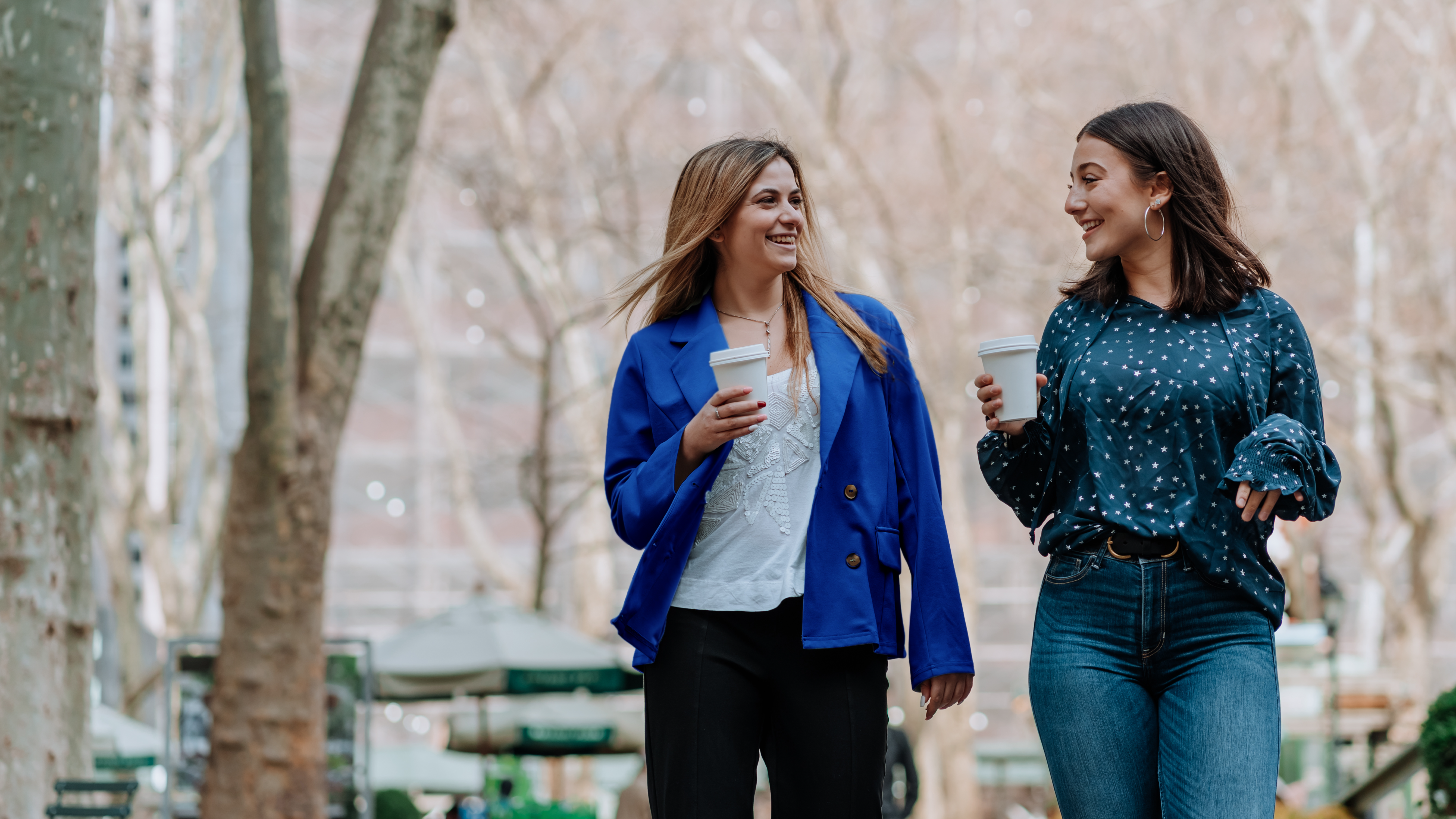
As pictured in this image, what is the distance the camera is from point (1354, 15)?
19.2m

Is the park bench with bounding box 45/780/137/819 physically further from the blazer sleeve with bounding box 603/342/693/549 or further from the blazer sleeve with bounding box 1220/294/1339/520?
the blazer sleeve with bounding box 1220/294/1339/520

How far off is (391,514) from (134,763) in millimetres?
23725

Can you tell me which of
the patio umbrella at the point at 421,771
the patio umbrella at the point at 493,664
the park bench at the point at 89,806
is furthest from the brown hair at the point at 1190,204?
the patio umbrella at the point at 421,771

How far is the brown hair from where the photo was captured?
3.02m

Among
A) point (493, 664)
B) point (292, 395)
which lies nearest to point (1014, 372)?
point (292, 395)

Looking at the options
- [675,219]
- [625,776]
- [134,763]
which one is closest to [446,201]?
[625,776]

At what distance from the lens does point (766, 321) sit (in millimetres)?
3281

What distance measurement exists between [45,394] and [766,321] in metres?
3.03

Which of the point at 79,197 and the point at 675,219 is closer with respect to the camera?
the point at 675,219

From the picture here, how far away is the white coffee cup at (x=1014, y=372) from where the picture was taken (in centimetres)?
287

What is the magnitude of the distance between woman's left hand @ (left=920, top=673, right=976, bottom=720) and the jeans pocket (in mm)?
246

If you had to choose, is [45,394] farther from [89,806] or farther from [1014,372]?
[1014,372]

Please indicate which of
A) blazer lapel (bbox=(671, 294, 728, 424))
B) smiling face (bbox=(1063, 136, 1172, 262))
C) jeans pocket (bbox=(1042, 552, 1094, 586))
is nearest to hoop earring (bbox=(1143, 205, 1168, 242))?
smiling face (bbox=(1063, 136, 1172, 262))

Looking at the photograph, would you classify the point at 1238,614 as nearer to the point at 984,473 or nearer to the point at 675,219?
the point at 984,473
